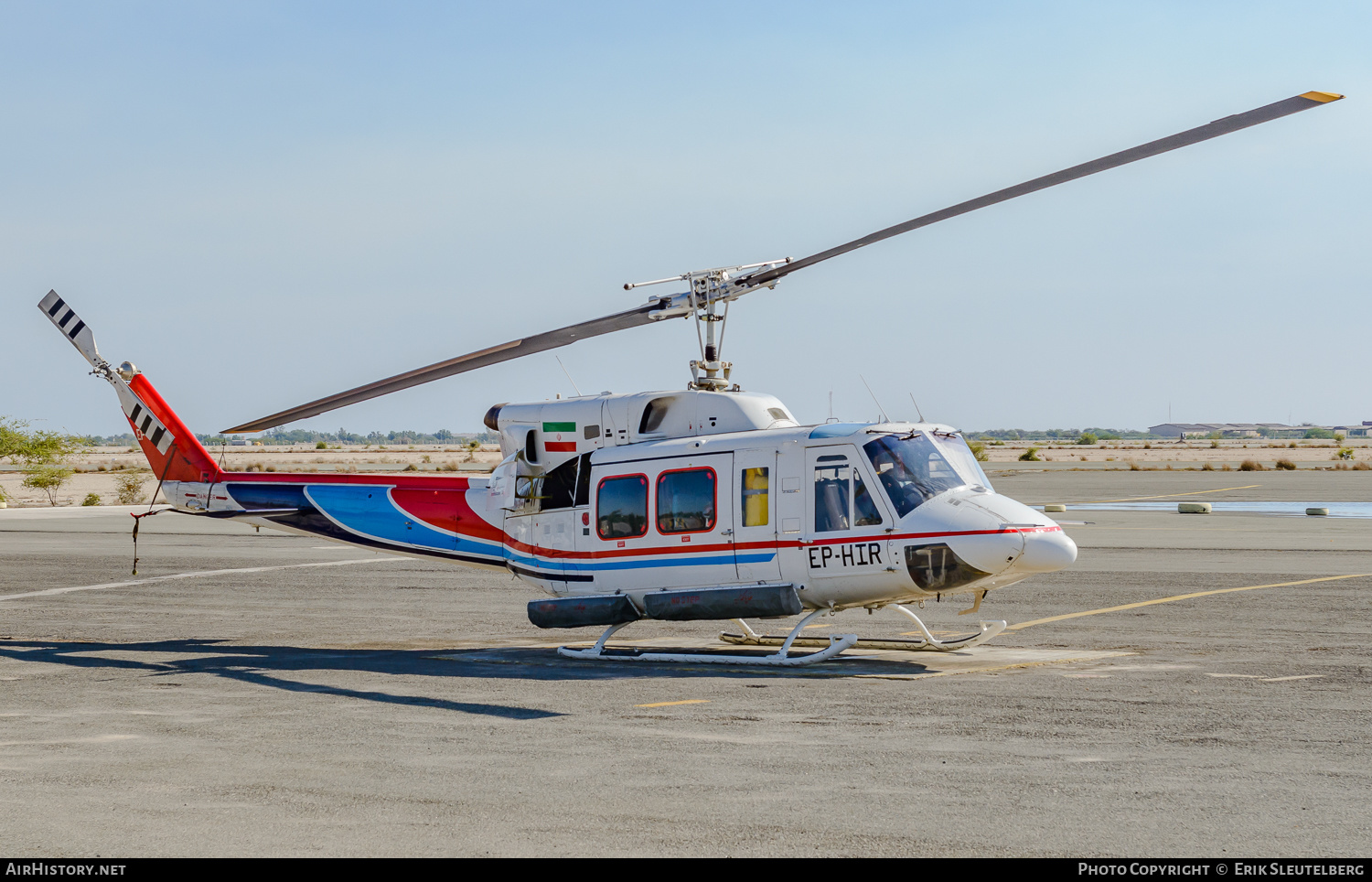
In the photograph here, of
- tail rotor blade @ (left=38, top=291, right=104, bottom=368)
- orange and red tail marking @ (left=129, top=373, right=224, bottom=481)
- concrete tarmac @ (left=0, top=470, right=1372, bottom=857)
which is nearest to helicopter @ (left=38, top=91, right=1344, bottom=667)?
concrete tarmac @ (left=0, top=470, right=1372, bottom=857)

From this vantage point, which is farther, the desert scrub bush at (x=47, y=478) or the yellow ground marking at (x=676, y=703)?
the desert scrub bush at (x=47, y=478)

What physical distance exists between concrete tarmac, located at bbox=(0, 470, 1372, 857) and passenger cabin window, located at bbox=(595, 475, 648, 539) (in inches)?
67.9

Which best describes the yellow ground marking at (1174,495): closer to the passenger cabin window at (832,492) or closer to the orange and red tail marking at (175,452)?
the passenger cabin window at (832,492)

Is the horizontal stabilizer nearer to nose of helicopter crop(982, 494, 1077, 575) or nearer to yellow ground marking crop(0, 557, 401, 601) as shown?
yellow ground marking crop(0, 557, 401, 601)

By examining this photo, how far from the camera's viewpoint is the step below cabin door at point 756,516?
1406cm

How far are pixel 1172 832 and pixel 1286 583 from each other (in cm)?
1630

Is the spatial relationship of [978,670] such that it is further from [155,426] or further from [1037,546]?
[155,426]

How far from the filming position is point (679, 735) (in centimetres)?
1018

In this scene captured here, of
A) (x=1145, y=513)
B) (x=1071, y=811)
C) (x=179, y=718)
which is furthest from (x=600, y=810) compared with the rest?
(x=1145, y=513)

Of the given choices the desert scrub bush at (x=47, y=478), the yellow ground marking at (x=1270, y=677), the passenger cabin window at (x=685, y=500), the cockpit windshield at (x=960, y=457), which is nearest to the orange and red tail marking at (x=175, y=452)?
the passenger cabin window at (x=685, y=500)

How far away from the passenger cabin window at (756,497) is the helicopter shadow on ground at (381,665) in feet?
5.64

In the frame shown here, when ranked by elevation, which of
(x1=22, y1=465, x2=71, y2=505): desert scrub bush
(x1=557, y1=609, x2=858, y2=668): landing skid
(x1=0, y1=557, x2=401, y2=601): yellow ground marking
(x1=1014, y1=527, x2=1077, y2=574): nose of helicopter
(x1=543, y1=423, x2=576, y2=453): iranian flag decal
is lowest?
(x1=0, y1=557, x2=401, y2=601): yellow ground marking

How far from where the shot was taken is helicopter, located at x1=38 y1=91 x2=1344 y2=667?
1331 cm

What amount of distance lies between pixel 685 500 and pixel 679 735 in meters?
4.65
